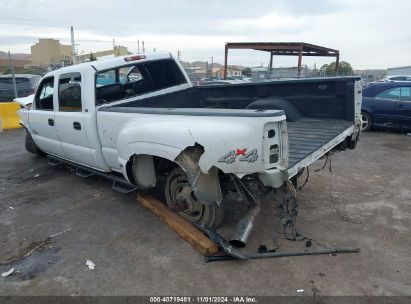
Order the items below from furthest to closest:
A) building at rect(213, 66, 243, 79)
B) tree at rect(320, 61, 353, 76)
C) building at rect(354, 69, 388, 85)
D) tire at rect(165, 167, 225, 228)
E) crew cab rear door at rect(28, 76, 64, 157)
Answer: building at rect(213, 66, 243, 79) < building at rect(354, 69, 388, 85) < tree at rect(320, 61, 353, 76) < crew cab rear door at rect(28, 76, 64, 157) < tire at rect(165, 167, 225, 228)

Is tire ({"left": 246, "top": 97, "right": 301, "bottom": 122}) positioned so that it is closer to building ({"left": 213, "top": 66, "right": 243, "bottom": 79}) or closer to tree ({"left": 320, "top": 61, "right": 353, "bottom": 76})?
tree ({"left": 320, "top": 61, "right": 353, "bottom": 76})

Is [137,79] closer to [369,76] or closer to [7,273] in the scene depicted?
[7,273]

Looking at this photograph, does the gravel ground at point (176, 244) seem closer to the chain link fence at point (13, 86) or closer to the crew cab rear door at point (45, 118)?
the crew cab rear door at point (45, 118)

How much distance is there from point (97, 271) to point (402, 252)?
2.97 m

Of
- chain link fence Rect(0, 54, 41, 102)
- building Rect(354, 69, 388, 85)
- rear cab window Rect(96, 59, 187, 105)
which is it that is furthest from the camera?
building Rect(354, 69, 388, 85)

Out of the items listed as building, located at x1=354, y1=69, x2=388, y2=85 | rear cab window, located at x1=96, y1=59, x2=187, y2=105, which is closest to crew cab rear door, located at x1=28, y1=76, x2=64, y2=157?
rear cab window, located at x1=96, y1=59, x2=187, y2=105

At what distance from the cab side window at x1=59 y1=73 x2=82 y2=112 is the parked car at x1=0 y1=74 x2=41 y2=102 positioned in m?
9.39

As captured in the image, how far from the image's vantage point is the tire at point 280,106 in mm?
5113

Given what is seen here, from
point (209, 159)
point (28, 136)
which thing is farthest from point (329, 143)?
point (28, 136)

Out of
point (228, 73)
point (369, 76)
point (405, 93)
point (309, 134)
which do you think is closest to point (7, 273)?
point (309, 134)

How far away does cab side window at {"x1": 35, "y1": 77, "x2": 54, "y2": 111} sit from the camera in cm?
607

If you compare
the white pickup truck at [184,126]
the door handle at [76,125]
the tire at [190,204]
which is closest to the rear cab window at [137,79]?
the white pickup truck at [184,126]

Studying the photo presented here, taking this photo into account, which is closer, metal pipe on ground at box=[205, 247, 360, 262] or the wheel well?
metal pipe on ground at box=[205, 247, 360, 262]

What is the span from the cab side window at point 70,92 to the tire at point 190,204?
1.79 meters
